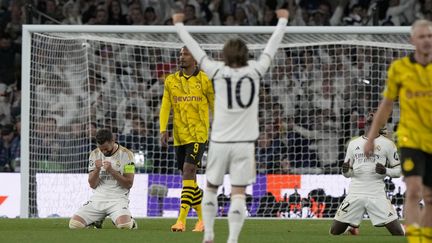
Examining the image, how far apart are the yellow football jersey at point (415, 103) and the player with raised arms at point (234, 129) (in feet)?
4.60

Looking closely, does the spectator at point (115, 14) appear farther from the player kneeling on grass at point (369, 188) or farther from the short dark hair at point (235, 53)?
the short dark hair at point (235, 53)

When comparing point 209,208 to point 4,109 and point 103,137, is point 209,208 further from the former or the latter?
point 4,109

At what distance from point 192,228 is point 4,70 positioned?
29.9ft

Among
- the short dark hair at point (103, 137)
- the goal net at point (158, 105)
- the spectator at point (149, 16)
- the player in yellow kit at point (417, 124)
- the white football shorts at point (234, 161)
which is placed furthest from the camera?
the spectator at point (149, 16)

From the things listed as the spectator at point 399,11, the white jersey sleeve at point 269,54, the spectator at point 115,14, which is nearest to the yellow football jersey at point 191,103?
the white jersey sleeve at point 269,54

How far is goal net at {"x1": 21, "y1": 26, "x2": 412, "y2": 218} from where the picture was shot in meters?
18.1

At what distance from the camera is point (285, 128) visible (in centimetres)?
1922

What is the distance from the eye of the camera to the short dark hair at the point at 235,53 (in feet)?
32.4

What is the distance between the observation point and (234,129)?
9.87m

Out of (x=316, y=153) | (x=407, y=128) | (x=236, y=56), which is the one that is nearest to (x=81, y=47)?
(x=316, y=153)

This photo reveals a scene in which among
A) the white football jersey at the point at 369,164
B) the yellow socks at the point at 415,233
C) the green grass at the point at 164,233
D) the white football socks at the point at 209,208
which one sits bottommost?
the green grass at the point at 164,233

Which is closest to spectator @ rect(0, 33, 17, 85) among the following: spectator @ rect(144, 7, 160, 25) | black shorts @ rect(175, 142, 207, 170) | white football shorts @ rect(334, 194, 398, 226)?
spectator @ rect(144, 7, 160, 25)

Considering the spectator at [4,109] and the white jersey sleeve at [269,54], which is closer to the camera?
the white jersey sleeve at [269,54]

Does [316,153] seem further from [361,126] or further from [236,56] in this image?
[236,56]
